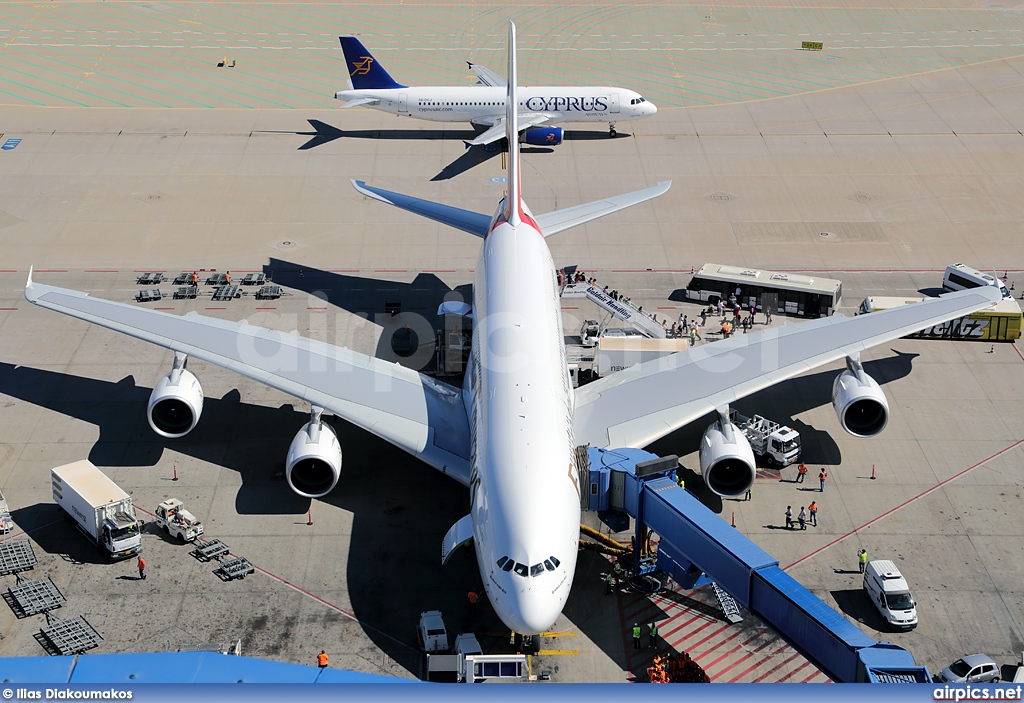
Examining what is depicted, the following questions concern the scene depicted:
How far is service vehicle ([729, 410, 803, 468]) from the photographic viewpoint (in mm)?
48750

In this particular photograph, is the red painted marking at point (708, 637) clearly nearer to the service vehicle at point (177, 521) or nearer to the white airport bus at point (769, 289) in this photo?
the service vehicle at point (177, 521)

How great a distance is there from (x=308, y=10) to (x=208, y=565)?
82.0m

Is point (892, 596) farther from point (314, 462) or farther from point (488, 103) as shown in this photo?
point (488, 103)

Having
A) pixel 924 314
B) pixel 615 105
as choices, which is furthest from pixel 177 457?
pixel 615 105

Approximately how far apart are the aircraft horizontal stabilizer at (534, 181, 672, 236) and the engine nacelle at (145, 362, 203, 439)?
61.5ft

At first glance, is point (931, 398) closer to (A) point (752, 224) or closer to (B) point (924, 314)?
(B) point (924, 314)

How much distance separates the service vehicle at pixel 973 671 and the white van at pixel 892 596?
2683 mm

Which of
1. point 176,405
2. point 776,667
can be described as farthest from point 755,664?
point 176,405

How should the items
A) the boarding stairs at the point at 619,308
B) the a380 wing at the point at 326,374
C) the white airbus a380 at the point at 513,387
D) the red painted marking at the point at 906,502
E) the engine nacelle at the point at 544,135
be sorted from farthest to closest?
the engine nacelle at the point at 544,135, the boarding stairs at the point at 619,308, the a380 wing at the point at 326,374, the red painted marking at the point at 906,502, the white airbus a380 at the point at 513,387

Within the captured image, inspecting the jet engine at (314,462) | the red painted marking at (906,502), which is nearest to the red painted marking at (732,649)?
the red painted marking at (906,502)

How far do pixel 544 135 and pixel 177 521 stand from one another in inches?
1846

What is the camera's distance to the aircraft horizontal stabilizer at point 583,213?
58844 mm

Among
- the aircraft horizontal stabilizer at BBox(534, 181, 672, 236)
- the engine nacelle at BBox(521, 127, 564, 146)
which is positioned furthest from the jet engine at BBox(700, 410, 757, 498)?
the engine nacelle at BBox(521, 127, 564, 146)

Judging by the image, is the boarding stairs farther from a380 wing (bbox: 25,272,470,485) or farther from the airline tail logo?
the airline tail logo
